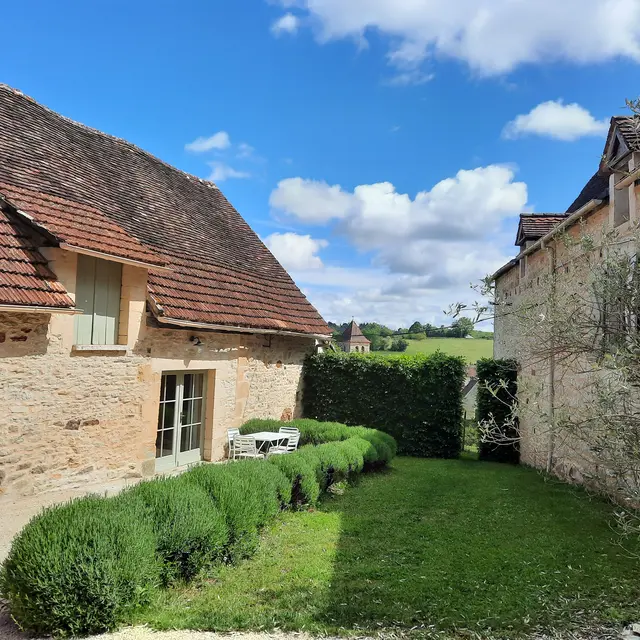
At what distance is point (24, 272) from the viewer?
6684mm

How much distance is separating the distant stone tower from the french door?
3599cm

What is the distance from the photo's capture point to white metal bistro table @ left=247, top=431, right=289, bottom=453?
948 centimetres

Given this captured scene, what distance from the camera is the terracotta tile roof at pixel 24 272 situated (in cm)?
630

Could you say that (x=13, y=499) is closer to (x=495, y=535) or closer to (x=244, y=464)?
(x=244, y=464)

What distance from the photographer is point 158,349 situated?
873 cm

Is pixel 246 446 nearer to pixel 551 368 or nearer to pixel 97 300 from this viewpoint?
pixel 97 300

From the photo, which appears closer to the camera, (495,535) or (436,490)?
(495,535)

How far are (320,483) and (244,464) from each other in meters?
1.90

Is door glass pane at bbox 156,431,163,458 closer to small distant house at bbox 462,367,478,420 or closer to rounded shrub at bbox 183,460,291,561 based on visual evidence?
rounded shrub at bbox 183,460,291,561

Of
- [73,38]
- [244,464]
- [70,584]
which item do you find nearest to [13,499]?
[244,464]

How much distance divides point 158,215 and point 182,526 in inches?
326

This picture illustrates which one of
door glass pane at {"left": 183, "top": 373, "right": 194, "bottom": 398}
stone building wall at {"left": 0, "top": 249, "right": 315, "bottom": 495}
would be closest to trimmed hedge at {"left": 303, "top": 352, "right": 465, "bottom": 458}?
stone building wall at {"left": 0, "top": 249, "right": 315, "bottom": 495}

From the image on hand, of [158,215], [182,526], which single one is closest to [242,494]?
[182,526]

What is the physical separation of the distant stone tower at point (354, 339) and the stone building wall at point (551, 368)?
31.9 m
